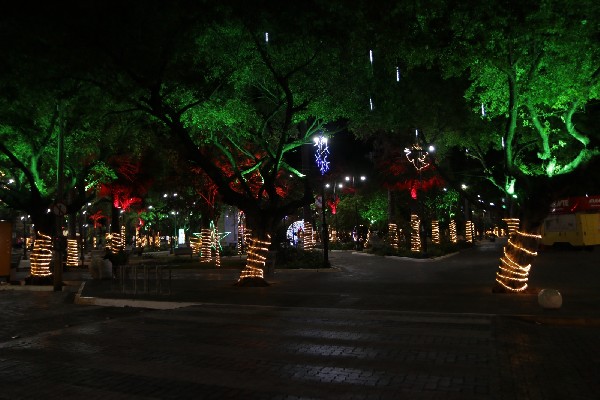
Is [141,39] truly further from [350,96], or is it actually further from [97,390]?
[97,390]

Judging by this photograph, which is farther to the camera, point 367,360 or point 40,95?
point 40,95

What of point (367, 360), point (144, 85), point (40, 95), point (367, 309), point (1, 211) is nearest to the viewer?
point (367, 360)

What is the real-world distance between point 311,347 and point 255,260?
10833mm

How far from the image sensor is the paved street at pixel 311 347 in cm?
729

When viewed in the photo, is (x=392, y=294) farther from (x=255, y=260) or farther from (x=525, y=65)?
(x=525, y=65)

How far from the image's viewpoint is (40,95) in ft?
63.6

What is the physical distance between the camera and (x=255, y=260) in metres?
20.5

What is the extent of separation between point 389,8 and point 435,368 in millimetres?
11376

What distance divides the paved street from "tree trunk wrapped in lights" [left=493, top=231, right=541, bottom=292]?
2.29ft

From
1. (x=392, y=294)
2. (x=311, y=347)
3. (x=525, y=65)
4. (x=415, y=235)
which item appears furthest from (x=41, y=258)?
(x=415, y=235)

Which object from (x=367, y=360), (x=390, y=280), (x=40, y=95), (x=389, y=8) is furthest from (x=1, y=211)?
(x=367, y=360)

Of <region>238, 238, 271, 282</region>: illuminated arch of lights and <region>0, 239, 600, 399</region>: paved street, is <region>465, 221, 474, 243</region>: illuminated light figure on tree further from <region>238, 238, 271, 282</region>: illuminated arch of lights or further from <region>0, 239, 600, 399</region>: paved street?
<region>238, 238, 271, 282</region>: illuminated arch of lights

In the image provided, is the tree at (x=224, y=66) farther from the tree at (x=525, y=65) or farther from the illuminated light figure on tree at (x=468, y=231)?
the illuminated light figure on tree at (x=468, y=231)

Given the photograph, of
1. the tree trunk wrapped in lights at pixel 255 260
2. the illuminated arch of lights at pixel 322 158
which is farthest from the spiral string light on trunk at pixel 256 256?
the illuminated arch of lights at pixel 322 158
